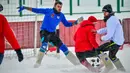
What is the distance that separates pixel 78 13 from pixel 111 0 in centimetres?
37

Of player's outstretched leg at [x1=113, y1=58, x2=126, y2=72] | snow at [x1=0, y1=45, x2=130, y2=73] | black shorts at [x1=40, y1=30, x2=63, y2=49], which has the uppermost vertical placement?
black shorts at [x1=40, y1=30, x2=63, y2=49]

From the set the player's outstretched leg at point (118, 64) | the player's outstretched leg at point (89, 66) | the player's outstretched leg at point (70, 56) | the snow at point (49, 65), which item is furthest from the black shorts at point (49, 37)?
the player's outstretched leg at point (118, 64)

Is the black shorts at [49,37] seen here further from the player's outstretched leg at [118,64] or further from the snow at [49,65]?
the player's outstretched leg at [118,64]

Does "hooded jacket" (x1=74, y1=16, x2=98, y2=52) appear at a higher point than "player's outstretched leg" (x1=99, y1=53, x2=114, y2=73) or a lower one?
higher

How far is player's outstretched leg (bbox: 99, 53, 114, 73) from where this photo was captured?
77.0 inches

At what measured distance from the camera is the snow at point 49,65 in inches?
78.3

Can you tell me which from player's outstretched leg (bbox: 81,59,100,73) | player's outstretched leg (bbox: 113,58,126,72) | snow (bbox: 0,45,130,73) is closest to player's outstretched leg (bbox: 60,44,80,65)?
snow (bbox: 0,45,130,73)

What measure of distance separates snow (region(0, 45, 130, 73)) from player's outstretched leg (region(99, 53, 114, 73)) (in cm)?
11

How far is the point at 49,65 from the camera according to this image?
2.16 meters

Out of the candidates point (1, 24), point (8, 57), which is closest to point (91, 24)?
point (1, 24)

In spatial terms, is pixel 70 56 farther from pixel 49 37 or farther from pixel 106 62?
pixel 106 62

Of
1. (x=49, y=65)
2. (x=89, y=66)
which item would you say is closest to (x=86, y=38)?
(x=89, y=66)

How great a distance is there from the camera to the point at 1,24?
1.72 m

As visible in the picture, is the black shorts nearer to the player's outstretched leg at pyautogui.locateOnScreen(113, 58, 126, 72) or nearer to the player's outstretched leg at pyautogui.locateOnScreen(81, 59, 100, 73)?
the player's outstretched leg at pyautogui.locateOnScreen(81, 59, 100, 73)
